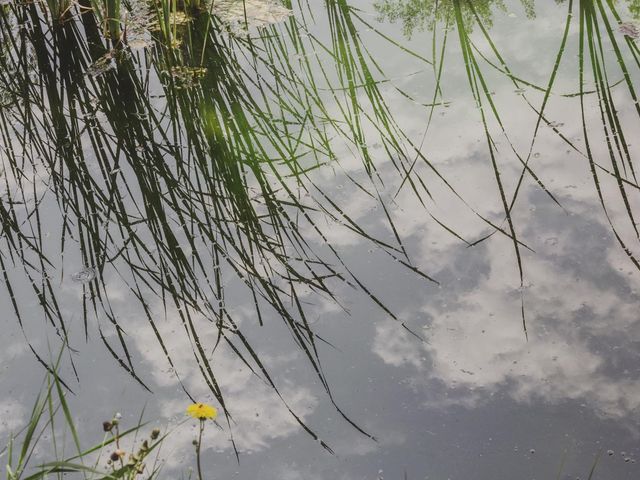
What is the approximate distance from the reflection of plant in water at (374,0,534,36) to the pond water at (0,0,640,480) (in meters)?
0.40

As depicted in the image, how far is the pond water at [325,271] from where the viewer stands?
4.76ft

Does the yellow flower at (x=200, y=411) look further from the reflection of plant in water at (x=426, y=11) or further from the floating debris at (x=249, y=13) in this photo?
the reflection of plant in water at (x=426, y=11)

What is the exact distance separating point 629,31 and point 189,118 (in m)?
1.25

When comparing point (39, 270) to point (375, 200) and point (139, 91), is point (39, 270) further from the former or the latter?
point (375, 200)

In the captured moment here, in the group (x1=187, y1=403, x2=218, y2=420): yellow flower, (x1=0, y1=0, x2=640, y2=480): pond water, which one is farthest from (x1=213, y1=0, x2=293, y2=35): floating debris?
(x1=187, y1=403, x2=218, y2=420): yellow flower

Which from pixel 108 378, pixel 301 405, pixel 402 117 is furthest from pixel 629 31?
pixel 108 378

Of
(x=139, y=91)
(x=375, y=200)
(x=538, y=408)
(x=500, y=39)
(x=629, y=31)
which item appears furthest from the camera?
(x=500, y=39)

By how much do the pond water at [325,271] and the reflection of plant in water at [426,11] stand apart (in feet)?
1.31

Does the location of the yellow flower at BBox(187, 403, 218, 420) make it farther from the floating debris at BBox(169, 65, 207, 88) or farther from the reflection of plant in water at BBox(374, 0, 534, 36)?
the reflection of plant in water at BBox(374, 0, 534, 36)

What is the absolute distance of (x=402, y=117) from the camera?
6.49 ft

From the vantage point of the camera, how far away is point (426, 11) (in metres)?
2.40

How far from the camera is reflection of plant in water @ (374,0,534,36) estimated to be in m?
2.33

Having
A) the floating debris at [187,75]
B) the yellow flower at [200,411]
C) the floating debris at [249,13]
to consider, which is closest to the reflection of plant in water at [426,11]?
the floating debris at [249,13]

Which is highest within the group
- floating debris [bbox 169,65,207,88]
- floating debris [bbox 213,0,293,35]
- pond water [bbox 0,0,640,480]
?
floating debris [bbox 213,0,293,35]
